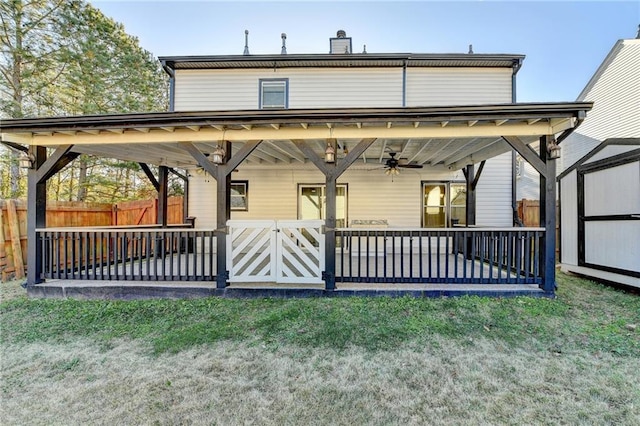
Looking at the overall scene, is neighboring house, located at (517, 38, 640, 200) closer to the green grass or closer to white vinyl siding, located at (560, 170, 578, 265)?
white vinyl siding, located at (560, 170, 578, 265)

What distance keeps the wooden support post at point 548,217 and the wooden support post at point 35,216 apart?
322 inches

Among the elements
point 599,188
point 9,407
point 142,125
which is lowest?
point 9,407

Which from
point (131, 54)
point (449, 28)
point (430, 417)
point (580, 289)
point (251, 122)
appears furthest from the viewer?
point (131, 54)

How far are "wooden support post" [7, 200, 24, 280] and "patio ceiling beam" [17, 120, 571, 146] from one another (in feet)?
6.37

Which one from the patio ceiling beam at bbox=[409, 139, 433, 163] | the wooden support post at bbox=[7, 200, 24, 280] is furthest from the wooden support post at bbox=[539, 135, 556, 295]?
the wooden support post at bbox=[7, 200, 24, 280]

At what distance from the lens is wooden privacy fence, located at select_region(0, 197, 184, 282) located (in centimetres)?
598

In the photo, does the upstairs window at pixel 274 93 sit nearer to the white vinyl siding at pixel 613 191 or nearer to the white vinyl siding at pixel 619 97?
the white vinyl siding at pixel 613 191

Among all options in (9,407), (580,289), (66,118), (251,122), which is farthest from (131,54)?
(580,289)

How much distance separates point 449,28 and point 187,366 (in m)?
13.3

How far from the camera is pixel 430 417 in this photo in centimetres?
219

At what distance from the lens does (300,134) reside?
4684mm

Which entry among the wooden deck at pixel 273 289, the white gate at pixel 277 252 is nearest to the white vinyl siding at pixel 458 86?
the wooden deck at pixel 273 289

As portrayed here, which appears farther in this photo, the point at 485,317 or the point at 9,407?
the point at 485,317

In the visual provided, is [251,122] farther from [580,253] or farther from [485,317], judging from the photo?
[580,253]
